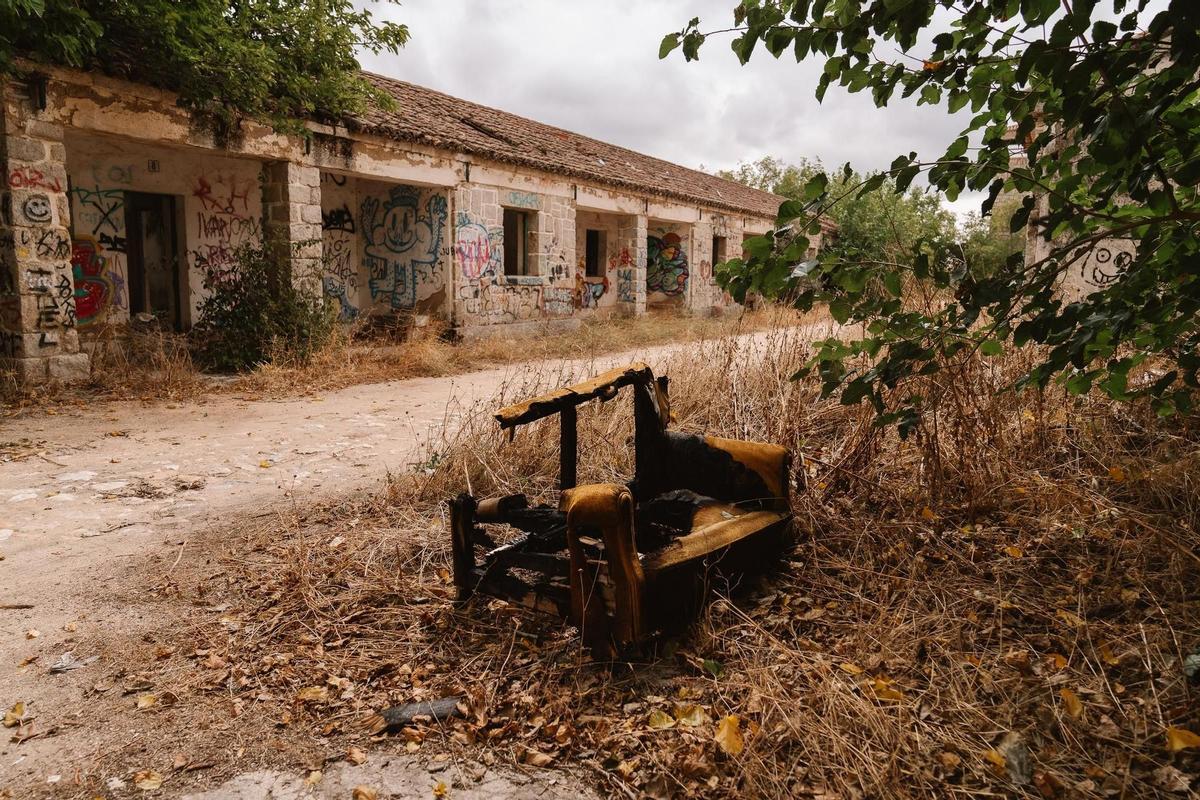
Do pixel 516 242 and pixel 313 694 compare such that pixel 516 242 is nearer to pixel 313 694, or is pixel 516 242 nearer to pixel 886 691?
pixel 313 694

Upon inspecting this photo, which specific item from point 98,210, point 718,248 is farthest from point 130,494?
point 718,248

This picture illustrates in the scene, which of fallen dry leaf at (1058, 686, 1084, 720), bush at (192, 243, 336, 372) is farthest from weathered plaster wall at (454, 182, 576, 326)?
fallen dry leaf at (1058, 686, 1084, 720)

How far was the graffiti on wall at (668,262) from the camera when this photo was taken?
19.9 meters

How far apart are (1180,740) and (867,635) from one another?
2.85 feet

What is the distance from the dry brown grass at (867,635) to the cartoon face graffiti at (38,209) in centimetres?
551

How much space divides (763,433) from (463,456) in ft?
5.79

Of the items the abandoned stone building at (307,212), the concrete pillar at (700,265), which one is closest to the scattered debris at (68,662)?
the abandoned stone building at (307,212)

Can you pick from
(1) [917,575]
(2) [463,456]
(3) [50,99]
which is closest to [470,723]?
(1) [917,575]

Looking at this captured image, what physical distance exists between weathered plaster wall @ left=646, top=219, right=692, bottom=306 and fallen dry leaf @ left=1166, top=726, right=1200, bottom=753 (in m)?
18.2

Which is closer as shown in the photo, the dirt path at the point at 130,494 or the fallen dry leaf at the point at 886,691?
the fallen dry leaf at the point at 886,691

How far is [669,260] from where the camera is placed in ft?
65.5

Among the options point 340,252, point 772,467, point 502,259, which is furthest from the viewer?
point 502,259

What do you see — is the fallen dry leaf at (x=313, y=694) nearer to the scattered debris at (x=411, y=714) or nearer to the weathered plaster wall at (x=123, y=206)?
the scattered debris at (x=411, y=714)

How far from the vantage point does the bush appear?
926cm
